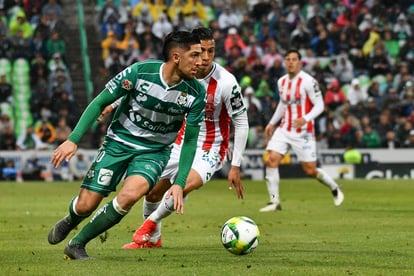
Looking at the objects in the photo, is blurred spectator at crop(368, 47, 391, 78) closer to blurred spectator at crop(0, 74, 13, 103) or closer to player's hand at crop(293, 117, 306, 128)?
blurred spectator at crop(0, 74, 13, 103)

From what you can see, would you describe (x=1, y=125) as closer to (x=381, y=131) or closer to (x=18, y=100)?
(x=18, y=100)

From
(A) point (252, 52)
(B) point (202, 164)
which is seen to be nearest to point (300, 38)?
(A) point (252, 52)

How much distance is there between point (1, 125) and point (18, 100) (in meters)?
1.84

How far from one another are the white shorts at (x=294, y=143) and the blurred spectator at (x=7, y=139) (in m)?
12.9

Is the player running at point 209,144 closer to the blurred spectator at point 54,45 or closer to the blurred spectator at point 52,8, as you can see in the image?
the blurred spectator at point 54,45

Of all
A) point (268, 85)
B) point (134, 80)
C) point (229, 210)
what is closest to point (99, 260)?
point (134, 80)

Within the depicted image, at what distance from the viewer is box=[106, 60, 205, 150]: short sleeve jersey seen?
10.2 meters

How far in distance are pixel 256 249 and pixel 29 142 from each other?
19.8 metres

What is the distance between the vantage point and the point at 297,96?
18766mm

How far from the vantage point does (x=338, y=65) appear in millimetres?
33656

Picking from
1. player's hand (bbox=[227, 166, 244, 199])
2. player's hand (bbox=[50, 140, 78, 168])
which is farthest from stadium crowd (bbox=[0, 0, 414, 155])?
player's hand (bbox=[50, 140, 78, 168])

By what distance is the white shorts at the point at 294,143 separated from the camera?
62.1ft

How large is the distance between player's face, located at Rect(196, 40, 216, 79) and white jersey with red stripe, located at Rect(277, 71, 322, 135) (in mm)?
6507

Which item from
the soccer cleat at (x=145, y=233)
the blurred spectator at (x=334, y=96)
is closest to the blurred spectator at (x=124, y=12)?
the blurred spectator at (x=334, y=96)
